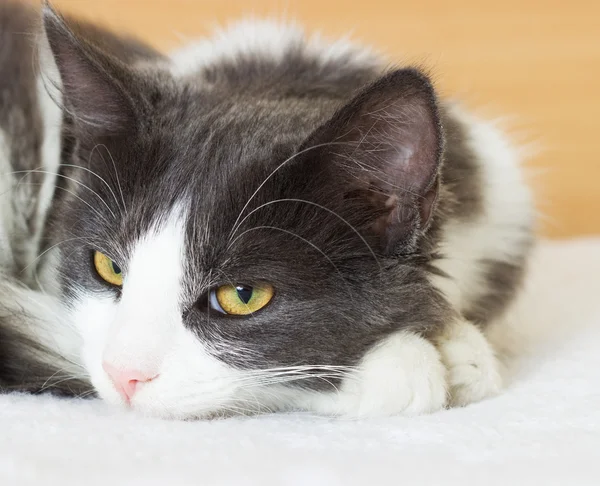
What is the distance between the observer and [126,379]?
1053 millimetres

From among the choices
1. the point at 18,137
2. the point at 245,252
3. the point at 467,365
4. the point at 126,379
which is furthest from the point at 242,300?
the point at 18,137

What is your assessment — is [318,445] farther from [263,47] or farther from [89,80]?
[263,47]

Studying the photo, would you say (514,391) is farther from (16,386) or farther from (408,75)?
(16,386)

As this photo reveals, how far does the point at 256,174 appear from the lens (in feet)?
3.80

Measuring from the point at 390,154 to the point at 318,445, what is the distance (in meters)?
0.43

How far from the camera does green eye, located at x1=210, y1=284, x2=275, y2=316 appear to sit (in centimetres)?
112

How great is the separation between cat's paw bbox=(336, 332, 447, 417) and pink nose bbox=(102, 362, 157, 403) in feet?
1.01

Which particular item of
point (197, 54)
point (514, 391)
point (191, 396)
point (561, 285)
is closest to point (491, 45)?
point (561, 285)

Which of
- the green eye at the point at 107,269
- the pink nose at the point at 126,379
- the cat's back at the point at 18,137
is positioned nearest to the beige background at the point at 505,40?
the cat's back at the point at 18,137

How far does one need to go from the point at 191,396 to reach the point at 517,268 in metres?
0.81

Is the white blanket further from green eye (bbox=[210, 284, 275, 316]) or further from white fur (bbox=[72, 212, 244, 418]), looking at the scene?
green eye (bbox=[210, 284, 275, 316])

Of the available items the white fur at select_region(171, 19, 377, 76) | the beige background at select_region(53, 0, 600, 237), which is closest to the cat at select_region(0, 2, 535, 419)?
the white fur at select_region(171, 19, 377, 76)

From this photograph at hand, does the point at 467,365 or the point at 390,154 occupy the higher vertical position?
the point at 390,154

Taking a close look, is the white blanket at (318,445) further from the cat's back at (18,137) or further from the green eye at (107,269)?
the cat's back at (18,137)
